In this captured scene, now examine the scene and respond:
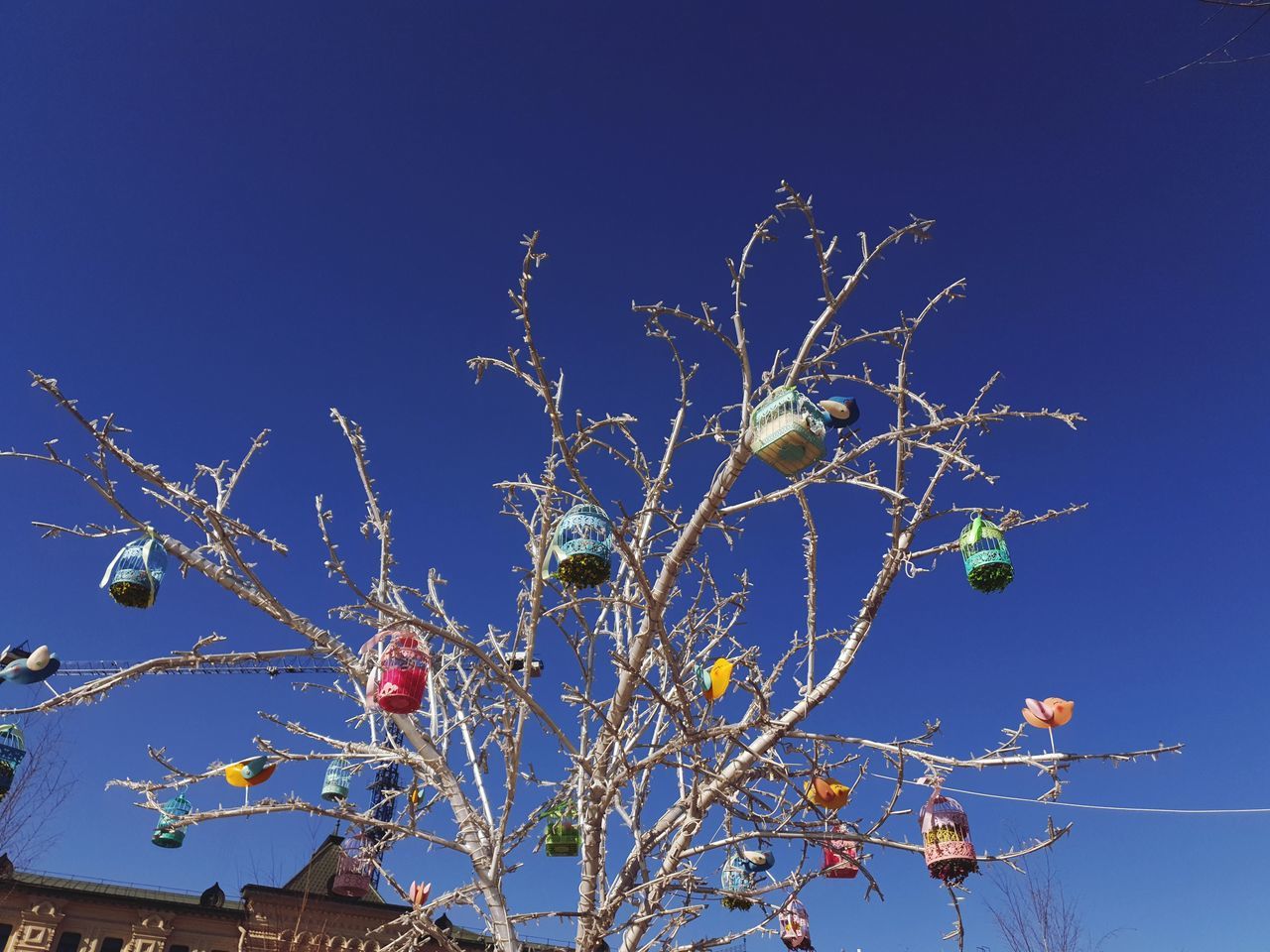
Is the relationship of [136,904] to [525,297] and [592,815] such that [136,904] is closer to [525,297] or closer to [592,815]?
[592,815]

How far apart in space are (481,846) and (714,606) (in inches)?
113

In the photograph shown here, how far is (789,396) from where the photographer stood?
545 cm

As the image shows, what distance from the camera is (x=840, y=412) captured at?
6402 millimetres

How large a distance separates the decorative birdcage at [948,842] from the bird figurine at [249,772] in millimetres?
5301

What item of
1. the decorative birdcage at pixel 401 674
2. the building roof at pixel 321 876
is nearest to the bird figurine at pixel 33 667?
the decorative birdcage at pixel 401 674

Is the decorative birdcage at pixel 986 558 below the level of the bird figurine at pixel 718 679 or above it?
above

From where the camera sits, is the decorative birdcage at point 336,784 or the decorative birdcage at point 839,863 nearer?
the decorative birdcage at point 839,863

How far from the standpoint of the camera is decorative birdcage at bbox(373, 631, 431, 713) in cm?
612

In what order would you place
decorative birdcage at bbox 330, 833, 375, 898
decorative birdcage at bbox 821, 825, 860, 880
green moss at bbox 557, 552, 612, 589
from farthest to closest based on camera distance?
1. decorative birdcage at bbox 330, 833, 375, 898
2. decorative birdcage at bbox 821, 825, 860, 880
3. green moss at bbox 557, 552, 612, 589

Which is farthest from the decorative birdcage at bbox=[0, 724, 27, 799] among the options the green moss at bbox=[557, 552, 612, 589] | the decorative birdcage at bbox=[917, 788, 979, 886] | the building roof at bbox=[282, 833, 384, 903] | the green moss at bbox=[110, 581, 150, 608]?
the building roof at bbox=[282, 833, 384, 903]

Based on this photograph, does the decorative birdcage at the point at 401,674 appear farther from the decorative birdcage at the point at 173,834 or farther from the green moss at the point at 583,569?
the decorative birdcage at the point at 173,834

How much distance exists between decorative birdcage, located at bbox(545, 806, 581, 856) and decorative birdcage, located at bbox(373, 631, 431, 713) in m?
2.18

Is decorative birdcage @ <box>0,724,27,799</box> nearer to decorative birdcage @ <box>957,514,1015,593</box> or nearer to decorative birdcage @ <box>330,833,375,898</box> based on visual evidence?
decorative birdcage @ <box>330,833,375,898</box>

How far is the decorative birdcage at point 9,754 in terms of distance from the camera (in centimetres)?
891
